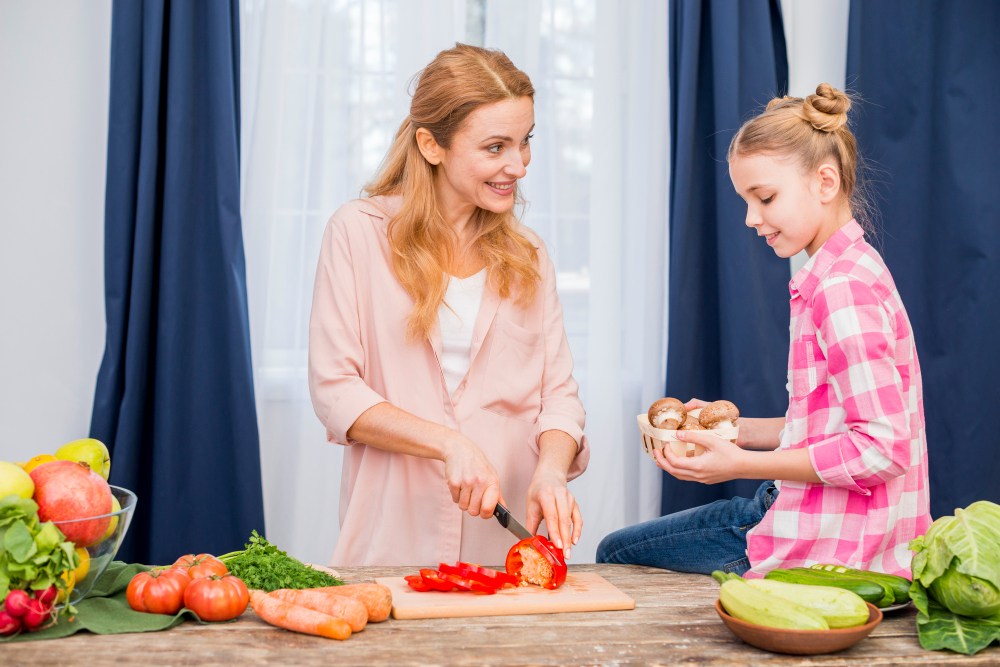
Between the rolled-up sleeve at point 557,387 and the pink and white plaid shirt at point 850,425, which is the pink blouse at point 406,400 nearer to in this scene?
the rolled-up sleeve at point 557,387

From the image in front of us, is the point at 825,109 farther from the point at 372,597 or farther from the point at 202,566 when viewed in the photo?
the point at 202,566

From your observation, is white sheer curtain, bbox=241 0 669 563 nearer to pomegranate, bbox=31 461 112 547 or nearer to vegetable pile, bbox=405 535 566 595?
vegetable pile, bbox=405 535 566 595

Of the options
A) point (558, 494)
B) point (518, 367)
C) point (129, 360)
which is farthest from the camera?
point (129, 360)

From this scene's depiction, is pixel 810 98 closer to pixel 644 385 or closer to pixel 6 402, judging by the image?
pixel 644 385

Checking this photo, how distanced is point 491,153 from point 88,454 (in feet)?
3.54

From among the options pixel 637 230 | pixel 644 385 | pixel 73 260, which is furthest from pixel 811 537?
pixel 73 260

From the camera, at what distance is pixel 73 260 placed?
290 centimetres

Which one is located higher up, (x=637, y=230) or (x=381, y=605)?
(x=637, y=230)

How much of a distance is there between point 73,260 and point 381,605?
2247mm

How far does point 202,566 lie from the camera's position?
4.32ft

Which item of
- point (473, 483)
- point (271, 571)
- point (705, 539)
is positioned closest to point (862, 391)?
point (705, 539)

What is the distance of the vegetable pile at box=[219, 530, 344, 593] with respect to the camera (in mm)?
1353

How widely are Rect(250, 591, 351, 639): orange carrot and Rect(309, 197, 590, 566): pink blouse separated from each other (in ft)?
2.26

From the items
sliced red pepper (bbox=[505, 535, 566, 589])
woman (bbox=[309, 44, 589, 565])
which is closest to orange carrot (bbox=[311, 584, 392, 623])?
sliced red pepper (bbox=[505, 535, 566, 589])
